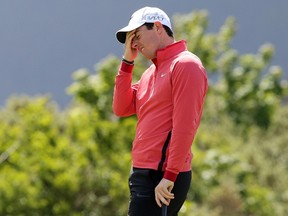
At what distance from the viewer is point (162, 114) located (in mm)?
2746

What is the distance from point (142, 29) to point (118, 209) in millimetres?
11838

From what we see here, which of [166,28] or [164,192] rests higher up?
[166,28]

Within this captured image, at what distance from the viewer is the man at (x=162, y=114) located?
8.68 ft

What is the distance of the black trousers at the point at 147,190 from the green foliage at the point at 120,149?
360 inches

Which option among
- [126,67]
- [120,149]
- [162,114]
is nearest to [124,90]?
[126,67]

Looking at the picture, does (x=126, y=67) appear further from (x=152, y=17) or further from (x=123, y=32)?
(x=152, y=17)

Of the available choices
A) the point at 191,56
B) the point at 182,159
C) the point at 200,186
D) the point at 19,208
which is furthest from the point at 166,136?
the point at 200,186

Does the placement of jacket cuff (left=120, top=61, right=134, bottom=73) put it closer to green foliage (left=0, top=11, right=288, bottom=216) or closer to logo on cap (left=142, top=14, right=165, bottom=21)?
logo on cap (left=142, top=14, right=165, bottom=21)

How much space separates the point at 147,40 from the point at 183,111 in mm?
340

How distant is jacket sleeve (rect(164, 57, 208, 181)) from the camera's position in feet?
8.65

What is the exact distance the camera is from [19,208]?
13.7 metres

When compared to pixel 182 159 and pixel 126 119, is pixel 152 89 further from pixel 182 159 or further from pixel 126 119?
pixel 126 119

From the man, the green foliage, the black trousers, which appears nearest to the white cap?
the man

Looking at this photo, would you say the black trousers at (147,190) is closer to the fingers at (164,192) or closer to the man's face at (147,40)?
the fingers at (164,192)
